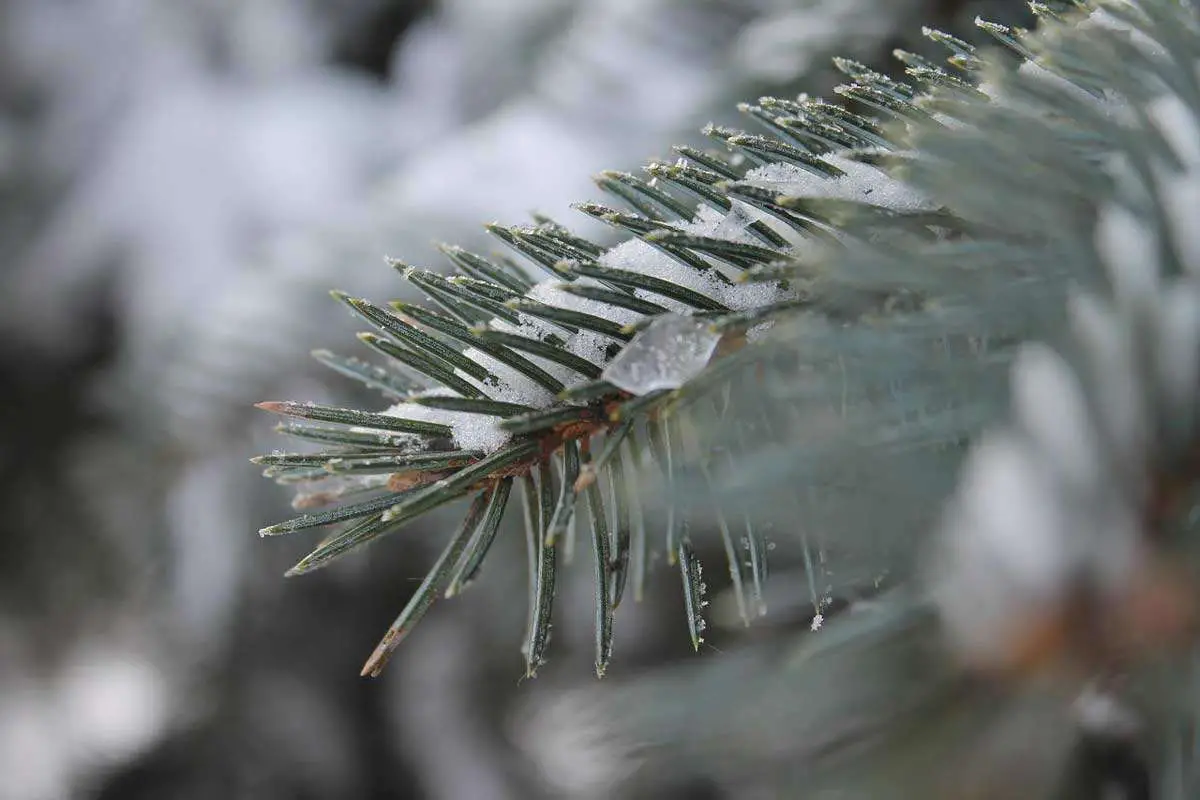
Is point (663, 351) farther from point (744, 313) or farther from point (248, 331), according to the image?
point (248, 331)

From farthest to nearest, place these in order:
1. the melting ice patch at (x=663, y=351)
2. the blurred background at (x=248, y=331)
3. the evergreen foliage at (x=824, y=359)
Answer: the blurred background at (x=248, y=331)
the melting ice patch at (x=663, y=351)
the evergreen foliage at (x=824, y=359)

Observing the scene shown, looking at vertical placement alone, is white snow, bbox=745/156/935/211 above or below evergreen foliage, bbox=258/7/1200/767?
above

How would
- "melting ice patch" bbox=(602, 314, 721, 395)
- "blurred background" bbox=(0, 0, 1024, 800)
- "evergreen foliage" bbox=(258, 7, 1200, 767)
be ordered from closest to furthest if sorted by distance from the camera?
"evergreen foliage" bbox=(258, 7, 1200, 767) < "melting ice patch" bbox=(602, 314, 721, 395) < "blurred background" bbox=(0, 0, 1024, 800)

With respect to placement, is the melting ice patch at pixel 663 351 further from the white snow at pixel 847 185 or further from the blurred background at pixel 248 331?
the blurred background at pixel 248 331

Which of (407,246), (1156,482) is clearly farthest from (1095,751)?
(407,246)

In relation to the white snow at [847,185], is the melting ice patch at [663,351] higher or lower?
lower

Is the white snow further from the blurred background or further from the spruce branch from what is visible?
the blurred background

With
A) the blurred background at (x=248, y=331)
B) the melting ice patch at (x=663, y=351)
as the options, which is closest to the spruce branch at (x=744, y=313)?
the melting ice patch at (x=663, y=351)

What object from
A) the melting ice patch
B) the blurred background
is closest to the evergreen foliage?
the melting ice patch

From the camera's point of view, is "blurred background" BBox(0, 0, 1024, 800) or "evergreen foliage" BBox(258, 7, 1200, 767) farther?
"blurred background" BBox(0, 0, 1024, 800)
